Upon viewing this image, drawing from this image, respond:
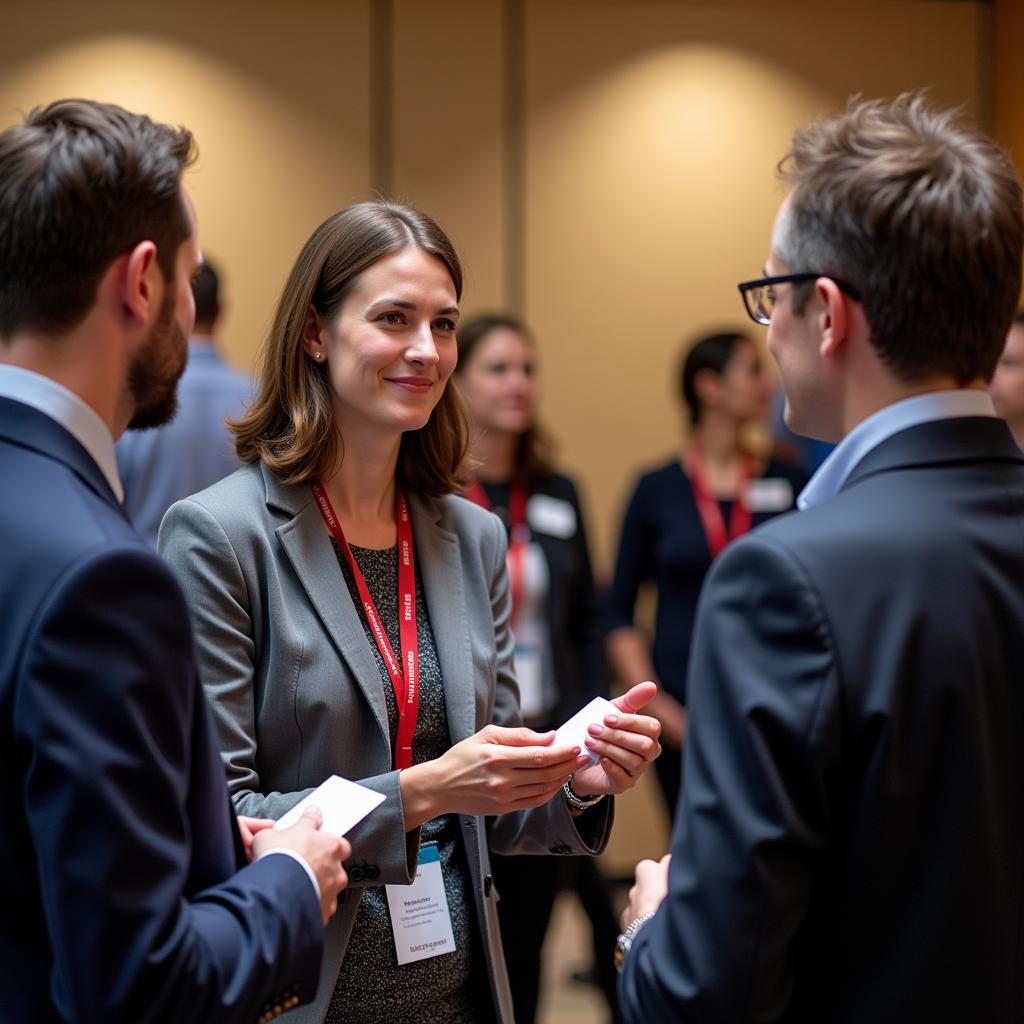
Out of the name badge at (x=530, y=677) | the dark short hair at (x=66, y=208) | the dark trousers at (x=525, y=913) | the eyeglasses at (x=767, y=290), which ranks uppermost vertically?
the dark short hair at (x=66, y=208)

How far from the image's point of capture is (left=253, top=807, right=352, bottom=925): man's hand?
1459 mm

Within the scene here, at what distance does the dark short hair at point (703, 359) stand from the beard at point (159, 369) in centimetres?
341

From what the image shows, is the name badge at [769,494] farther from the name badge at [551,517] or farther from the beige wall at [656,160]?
the beige wall at [656,160]

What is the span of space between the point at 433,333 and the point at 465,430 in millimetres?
212

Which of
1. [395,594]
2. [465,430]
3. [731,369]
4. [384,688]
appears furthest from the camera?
[731,369]

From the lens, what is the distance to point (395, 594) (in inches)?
82.4

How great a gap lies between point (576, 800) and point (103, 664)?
3.27ft

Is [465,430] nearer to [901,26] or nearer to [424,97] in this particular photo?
[424,97]

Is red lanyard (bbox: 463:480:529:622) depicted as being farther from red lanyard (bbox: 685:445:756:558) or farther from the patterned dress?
the patterned dress

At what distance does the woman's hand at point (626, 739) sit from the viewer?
187cm

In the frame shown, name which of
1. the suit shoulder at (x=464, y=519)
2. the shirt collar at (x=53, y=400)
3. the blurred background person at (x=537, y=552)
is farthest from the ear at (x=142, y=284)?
the blurred background person at (x=537, y=552)

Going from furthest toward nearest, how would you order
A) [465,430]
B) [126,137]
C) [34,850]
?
[465,430] < [126,137] < [34,850]

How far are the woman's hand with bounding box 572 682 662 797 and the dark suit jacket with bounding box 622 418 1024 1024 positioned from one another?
537 mm

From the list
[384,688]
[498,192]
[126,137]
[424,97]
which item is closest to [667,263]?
[498,192]
